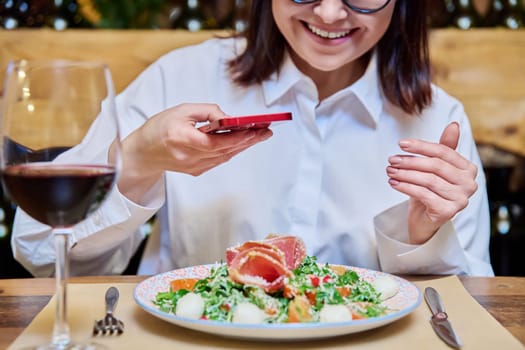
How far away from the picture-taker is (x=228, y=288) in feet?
3.16

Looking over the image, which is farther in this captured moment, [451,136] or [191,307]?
[451,136]

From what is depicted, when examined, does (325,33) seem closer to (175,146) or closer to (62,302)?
(175,146)

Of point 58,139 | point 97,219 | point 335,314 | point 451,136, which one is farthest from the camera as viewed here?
point 97,219

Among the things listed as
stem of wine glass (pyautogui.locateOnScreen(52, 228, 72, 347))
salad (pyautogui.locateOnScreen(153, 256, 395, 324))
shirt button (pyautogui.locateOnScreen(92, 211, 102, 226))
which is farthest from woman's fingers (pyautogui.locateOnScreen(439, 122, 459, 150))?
stem of wine glass (pyautogui.locateOnScreen(52, 228, 72, 347))

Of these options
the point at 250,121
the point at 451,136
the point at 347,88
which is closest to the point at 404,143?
the point at 451,136

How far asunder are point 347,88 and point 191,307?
0.91 metres

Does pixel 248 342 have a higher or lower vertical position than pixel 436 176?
lower

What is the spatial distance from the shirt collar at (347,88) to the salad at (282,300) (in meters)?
0.72

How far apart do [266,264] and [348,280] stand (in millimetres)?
163

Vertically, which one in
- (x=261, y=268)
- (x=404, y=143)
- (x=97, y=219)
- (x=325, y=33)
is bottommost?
(x=97, y=219)

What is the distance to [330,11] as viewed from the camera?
1479 mm

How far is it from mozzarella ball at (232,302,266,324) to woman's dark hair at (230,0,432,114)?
0.97m

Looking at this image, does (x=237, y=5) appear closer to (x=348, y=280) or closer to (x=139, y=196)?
(x=139, y=196)

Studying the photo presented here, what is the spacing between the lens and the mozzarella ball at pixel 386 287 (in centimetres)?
105
